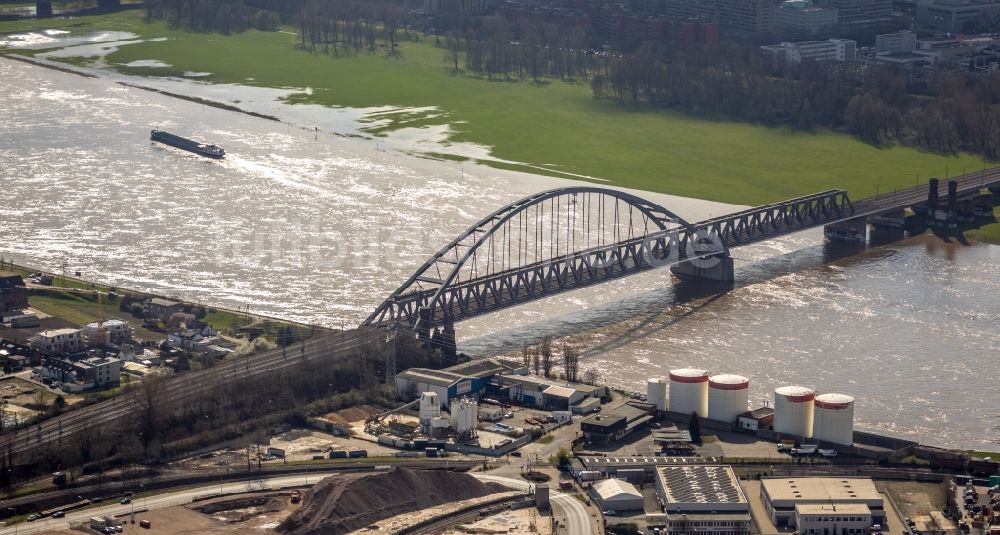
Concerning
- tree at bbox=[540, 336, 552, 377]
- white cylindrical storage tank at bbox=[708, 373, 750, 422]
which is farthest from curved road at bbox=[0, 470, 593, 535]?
tree at bbox=[540, 336, 552, 377]

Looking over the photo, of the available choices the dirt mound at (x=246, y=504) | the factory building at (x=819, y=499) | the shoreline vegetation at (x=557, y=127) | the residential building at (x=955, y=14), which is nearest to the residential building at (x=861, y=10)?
the residential building at (x=955, y=14)

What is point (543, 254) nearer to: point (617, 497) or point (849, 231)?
point (849, 231)

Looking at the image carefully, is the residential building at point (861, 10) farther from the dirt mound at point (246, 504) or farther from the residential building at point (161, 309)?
the dirt mound at point (246, 504)

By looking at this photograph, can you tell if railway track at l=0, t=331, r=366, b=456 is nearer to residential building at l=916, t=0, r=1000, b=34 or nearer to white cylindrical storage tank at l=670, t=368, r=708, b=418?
white cylindrical storage tank at l=670, t=368, r=708, b=418

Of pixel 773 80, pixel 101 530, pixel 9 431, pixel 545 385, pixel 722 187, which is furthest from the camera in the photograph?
pixel 773 80

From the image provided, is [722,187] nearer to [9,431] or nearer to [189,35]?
[9,431]

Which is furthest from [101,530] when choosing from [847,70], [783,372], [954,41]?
[954,41]
